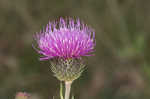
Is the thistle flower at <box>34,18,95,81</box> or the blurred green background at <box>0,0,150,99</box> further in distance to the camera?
the blurred green background at <box>0,0,150,99</box>

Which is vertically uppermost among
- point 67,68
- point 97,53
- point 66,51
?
point 97,53

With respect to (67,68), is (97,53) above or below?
above

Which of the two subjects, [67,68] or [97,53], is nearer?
[67,68]

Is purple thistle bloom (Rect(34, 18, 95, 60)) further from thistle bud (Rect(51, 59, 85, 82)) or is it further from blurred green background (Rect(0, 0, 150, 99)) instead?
blurred green background (Rect(0, 0, 150, 99))

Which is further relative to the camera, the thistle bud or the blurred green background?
the blurred green background

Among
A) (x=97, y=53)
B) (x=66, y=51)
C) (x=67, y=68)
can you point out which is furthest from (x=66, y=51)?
(x=97, y=53)

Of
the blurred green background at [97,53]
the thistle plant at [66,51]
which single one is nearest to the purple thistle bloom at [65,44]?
the thistle plant at [66,51]

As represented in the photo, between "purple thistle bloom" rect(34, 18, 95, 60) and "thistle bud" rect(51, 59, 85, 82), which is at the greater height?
"purple thistle bloom" rect(34, 18, 95, 60)

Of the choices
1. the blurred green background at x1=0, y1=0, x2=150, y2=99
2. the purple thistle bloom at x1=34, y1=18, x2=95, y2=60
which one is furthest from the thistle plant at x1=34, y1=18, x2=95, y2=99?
the blurred green background at x1=0, y1=0, x2=150, y2=99

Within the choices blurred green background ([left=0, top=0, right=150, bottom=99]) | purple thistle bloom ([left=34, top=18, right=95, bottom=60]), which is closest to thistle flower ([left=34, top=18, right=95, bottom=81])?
purple thistle bloom ([left=34, top=18, right=95, bottom=60])

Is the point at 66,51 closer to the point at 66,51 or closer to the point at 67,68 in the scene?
the point at 66,51
